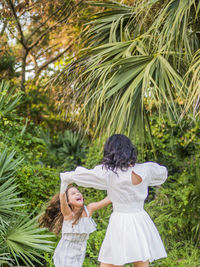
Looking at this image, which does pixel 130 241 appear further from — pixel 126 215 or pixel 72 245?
pixel 72 245

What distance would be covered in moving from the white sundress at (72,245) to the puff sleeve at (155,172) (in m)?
0.81

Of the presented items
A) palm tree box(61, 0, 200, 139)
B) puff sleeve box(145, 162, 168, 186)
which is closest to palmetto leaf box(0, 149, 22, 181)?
palm tree box(61, 0, 200, 139)

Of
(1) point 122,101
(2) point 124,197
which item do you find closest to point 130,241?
(2) point 124,197

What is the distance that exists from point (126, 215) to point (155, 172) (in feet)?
1.41

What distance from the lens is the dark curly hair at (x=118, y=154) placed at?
2814 mm

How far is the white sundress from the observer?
129 inches

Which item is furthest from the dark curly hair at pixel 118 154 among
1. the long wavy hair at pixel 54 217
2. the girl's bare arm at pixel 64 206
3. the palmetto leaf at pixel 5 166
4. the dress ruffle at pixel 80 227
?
the palmetto leaf at pixel 5 166

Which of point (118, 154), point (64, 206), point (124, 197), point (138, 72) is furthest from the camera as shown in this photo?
point (138, 72)

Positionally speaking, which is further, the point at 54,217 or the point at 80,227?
the point at 54,217

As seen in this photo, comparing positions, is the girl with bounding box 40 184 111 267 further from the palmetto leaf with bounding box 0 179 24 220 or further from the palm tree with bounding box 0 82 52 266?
the palmetto leaf with bounding box 0 179 24 220

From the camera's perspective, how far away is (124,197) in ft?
9.62

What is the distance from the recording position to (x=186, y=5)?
430cm

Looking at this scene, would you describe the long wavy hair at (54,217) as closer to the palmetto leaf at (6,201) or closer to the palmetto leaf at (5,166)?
the palmetto leaf at (6,201)

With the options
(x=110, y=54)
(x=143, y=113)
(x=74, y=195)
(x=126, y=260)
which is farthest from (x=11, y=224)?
(x=110, y=54)
